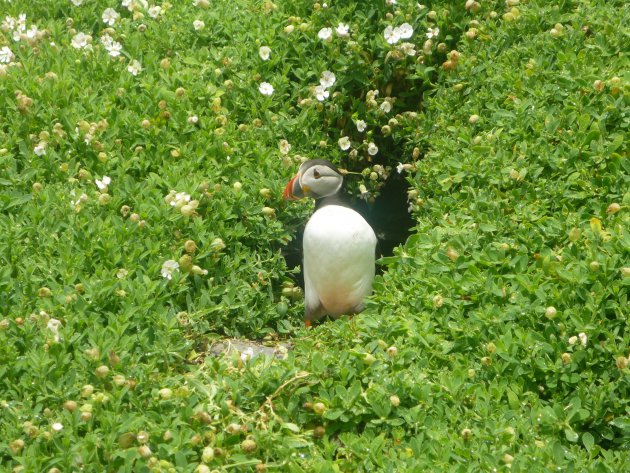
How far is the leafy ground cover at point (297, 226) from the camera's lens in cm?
347

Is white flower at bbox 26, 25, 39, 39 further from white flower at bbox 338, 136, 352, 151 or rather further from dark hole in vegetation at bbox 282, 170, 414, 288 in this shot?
dark hole in vegetation at bbox 282, 170, 414, 288

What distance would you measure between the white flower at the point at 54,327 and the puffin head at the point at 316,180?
1.32 m

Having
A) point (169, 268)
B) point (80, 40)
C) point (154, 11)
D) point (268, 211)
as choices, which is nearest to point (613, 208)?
point (268, 211)

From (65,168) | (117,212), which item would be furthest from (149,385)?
(65,168)

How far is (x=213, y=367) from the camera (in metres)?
3.83

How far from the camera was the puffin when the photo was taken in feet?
14.3

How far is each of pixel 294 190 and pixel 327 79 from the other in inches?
36.5

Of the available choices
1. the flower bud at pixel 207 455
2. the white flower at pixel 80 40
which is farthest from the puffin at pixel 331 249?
the white flower at pixel 80 40

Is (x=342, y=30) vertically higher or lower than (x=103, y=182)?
higher

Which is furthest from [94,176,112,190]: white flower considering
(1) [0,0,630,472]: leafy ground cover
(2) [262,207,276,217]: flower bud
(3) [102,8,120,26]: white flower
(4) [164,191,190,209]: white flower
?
(3) [102,8,120,26]: white flower

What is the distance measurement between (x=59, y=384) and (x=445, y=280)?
4.94 feet

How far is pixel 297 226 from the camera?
4.95 meters

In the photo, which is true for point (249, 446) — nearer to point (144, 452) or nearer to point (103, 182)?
point (144, 452)

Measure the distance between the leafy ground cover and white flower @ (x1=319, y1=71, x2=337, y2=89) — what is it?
0.02 meters
